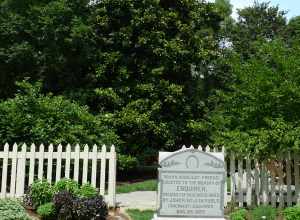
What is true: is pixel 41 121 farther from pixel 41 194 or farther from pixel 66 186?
pixel 66 186

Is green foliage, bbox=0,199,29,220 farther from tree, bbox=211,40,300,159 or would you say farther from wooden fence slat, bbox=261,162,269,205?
wooden fence slat, bbox=261,162,269,205

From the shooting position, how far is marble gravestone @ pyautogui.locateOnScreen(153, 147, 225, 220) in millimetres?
7793

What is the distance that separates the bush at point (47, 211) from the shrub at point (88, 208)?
1.78 feet

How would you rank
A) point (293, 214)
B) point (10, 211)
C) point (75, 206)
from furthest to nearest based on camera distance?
point (75, 206) < point (293, 214) < point (10, 211)

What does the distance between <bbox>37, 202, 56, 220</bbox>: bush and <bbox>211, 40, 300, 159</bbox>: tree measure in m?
4.59

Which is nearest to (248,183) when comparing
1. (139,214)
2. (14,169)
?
(139,214)

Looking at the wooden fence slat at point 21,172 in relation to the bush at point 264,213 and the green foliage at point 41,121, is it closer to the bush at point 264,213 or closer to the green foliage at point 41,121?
the green foliage at point 41,121

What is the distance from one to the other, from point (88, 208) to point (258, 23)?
30494mm

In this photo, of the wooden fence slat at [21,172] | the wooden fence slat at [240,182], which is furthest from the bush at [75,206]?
the wooden fence slat at [240,182]

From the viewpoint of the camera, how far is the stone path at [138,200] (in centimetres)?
1262

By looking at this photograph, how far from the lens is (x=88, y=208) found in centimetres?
1006

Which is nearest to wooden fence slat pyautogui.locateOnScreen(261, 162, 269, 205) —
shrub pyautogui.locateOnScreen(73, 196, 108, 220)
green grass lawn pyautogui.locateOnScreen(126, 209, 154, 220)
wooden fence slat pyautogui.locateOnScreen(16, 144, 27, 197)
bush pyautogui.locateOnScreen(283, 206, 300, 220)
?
bush pyautogui.locateOnScreen(283, 206, 300, 220)

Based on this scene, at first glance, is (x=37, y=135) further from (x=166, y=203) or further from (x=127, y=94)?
(x=127, y=94)

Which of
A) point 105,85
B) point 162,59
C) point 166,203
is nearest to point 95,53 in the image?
point 105,85
